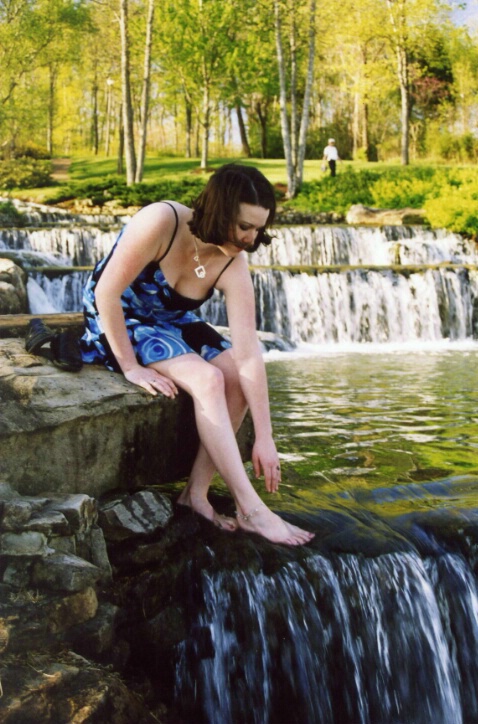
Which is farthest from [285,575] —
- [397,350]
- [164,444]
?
[397,350]

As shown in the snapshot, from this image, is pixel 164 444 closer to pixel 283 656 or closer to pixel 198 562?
pixel 198 562

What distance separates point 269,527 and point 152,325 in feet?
3.47

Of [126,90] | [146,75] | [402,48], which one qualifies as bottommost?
[126,90]

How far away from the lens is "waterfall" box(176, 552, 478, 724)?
10.9 ft

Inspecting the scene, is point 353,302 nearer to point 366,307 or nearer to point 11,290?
point 366,307

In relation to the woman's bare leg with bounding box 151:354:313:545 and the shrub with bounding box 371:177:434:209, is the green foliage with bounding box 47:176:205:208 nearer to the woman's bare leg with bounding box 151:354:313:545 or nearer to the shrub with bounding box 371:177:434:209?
the shrub with bounding box 371:177:434:209

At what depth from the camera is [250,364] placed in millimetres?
3684

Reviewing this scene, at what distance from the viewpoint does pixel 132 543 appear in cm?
346

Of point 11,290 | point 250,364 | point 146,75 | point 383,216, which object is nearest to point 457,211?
point 383,216

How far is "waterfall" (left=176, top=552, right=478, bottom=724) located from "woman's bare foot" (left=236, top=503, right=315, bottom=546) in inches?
5.0

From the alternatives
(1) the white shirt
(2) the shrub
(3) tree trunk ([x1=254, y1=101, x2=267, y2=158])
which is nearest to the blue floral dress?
(2) the shrub

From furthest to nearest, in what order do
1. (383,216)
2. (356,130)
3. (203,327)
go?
(356,130) → (383,216) → (203,327)

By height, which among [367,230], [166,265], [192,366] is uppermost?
[367,230]

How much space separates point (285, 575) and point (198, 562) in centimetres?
35
